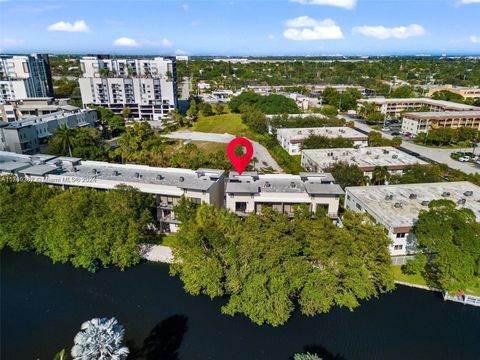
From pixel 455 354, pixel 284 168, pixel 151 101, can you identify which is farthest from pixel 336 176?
pixel 151 101

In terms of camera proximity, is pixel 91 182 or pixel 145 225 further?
pixel 91 182

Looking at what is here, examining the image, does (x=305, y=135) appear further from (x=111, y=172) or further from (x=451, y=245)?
(x=451, y=245)

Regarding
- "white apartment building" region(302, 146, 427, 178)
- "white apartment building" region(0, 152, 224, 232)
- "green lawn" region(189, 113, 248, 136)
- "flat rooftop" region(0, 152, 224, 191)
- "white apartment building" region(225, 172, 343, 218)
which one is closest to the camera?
"white apartment building" region(225, 172, 343, 218)

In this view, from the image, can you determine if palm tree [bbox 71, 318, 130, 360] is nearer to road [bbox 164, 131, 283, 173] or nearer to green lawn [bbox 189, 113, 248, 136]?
road [bbox 164, 131, 283, 173]

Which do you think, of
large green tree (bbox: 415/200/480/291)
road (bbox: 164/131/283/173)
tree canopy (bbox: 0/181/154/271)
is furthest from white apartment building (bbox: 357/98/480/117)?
tree canopy (bbox: 0/181/154/271)

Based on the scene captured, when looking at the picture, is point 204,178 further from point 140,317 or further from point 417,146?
point 417,146

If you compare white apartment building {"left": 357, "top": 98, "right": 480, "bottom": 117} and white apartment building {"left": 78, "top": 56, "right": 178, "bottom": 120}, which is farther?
white apartment building {"left": 357, "top": 98, "right": 480, "bottom": 117}

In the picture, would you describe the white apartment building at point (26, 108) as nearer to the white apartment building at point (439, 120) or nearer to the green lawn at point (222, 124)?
the green lawn at point (222, 124)

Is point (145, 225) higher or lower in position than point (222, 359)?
higher
